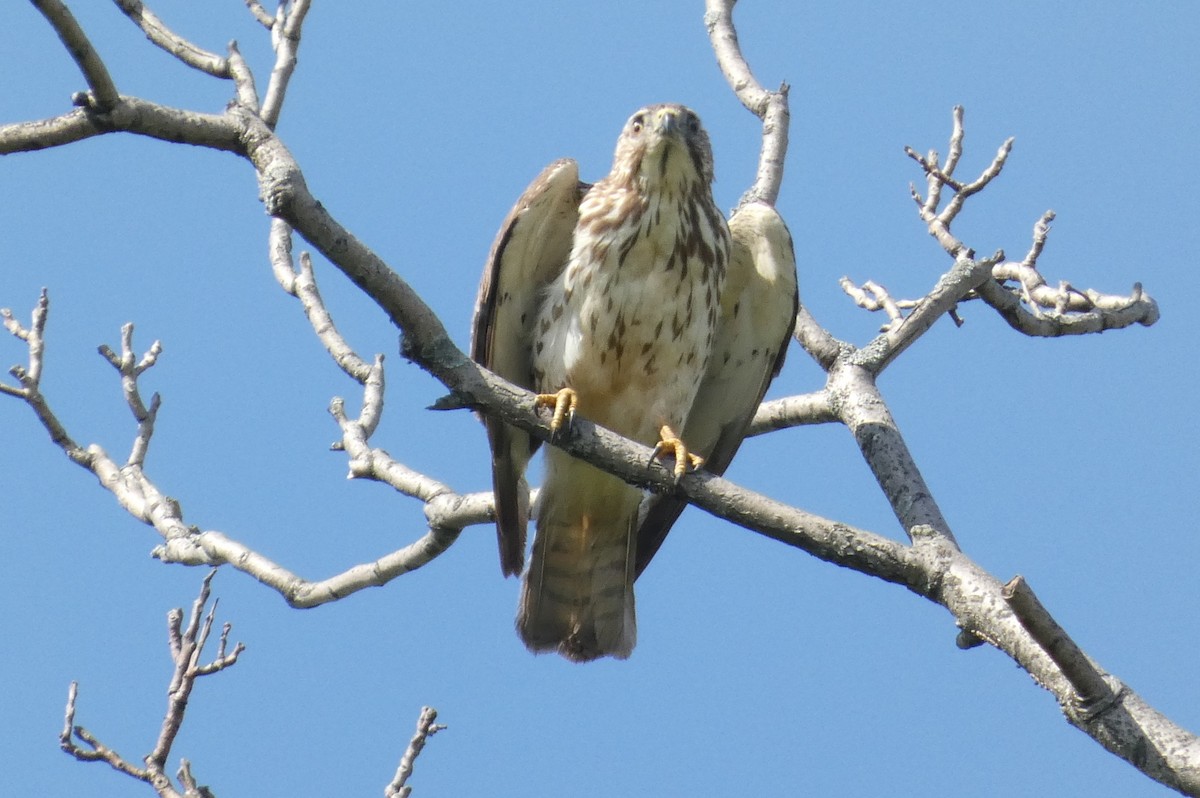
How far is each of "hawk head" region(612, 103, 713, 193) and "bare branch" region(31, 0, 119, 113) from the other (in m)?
2.42

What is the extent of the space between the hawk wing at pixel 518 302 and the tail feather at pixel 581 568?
0.35 meters

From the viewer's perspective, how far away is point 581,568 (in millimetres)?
5484

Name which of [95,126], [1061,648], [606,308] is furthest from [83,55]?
[1061,648]

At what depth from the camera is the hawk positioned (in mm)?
4961

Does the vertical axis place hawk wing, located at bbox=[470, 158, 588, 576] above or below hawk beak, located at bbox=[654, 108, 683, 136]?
below

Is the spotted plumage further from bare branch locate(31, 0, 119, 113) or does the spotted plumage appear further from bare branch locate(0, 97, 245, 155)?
bare branch locate(31, 0, 119, 113)

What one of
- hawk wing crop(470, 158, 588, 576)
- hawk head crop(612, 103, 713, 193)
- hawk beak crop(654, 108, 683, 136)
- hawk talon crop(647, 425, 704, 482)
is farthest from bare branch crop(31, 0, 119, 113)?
hawk beak crop(654, 108, 683, 136)

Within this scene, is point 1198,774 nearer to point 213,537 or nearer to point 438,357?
point 438,357

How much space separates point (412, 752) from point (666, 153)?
256 cm

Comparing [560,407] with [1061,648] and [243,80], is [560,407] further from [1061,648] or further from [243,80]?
[1061,648]

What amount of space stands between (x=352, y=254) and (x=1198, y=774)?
2271 mm

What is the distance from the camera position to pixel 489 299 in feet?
16.4

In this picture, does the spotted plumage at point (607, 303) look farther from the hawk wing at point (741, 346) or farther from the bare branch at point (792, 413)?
the bare branch at point (792, 413)

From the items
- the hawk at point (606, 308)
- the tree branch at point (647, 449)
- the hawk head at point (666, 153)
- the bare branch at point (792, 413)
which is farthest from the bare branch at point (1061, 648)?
the hawk head at point (666, 153)
